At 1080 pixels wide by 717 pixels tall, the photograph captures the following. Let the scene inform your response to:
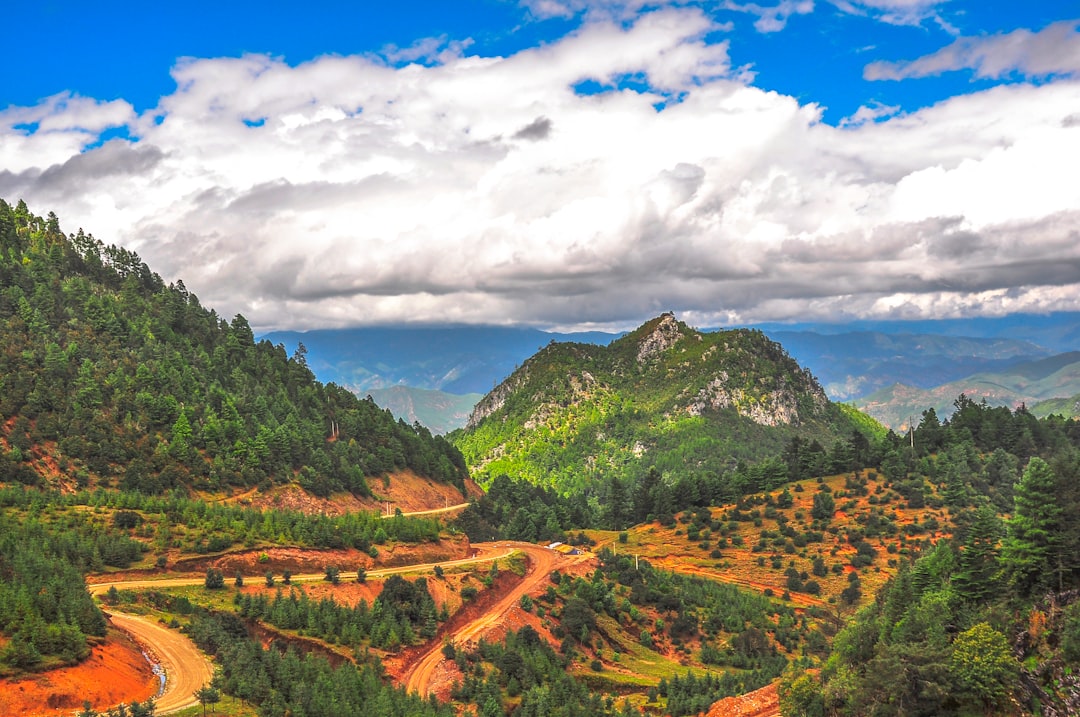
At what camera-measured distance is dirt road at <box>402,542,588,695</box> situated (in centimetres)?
7238

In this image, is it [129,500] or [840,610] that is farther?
[840,610]

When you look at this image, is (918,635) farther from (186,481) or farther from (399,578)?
(186,481)

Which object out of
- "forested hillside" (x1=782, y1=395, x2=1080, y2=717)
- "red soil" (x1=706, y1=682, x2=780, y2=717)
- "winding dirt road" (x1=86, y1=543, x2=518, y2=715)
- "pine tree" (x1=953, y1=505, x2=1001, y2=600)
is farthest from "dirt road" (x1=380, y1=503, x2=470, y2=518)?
"pine tree" (x1=953, y1=505, x2=1001, y2=600)

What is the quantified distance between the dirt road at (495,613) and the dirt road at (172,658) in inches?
714

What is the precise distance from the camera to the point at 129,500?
96.7 meters

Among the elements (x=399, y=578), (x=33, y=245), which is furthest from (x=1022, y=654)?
(x=33, y=245)

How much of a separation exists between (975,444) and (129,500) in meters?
160

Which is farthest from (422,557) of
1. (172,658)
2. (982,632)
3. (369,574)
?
(982,632)

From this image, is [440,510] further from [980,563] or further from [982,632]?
[982,632]

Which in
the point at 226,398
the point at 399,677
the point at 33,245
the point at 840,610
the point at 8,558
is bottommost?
the point at 840,610

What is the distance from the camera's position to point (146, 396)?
12875cm

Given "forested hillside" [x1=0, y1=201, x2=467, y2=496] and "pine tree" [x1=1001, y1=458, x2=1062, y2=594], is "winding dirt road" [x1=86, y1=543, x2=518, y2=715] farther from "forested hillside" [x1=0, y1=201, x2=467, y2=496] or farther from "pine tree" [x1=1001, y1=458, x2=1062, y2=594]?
"pine tree" [x1=1001, y1=458, x2=1062, y2=594]

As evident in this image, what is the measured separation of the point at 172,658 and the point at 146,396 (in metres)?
80.0

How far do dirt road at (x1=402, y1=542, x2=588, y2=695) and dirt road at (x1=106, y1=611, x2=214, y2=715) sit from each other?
18.1m
